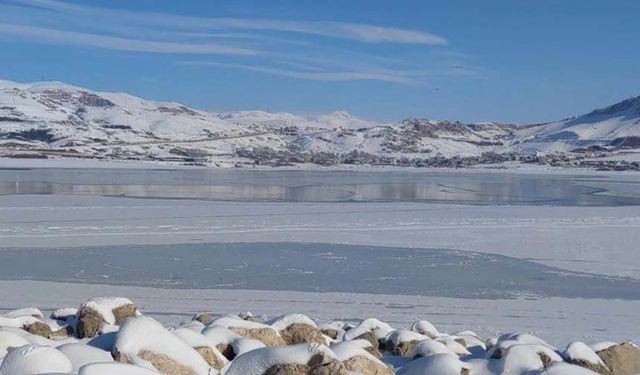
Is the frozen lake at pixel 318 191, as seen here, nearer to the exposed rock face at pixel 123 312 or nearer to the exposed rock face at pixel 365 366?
the exposed rock face at pixel 123 312

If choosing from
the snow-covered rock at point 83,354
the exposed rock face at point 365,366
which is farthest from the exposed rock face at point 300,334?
the snow-covered rock at point 83,354

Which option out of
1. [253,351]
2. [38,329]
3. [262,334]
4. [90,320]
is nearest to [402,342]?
[262,334]

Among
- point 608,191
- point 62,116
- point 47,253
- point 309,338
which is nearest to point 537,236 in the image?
point 47,253

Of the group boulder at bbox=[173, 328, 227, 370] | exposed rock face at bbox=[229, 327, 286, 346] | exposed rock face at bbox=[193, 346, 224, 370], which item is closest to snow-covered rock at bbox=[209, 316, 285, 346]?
exposed rock face at bbox=[229, 327, 286, 346]

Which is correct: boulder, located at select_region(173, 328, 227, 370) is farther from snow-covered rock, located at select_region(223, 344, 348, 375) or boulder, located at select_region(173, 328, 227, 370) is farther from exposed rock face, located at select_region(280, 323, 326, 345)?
exposed rock face, located at select_region(280, 323, 326, 345)

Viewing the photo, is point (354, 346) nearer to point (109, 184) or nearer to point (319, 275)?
point (319, 275)

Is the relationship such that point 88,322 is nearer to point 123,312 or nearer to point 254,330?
point 123,312

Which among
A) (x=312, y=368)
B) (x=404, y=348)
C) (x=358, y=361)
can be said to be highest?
(x=312, y=368)

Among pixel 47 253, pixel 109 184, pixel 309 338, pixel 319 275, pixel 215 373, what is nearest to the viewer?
pixel 215 373
